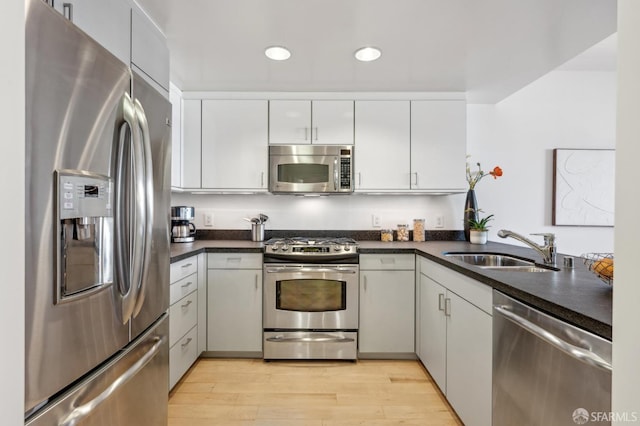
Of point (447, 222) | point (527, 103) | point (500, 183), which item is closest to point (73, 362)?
point (447, 222)

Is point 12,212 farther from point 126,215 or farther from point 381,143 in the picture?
point 381,143

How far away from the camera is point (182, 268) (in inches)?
86.9

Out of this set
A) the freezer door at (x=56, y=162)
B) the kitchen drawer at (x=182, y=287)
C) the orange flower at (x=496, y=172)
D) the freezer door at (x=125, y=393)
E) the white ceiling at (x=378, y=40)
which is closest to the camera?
the freezer door at (x=56, y=162)

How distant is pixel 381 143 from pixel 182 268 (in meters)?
1.88

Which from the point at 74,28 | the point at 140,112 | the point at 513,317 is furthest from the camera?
the point at 513,317

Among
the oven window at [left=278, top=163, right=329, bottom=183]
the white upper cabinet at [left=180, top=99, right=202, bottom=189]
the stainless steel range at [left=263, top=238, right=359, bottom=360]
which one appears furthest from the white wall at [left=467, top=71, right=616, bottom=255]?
the white upper cabinet at [left=180, top=99, right=202, bottom=189]

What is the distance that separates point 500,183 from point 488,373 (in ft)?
7.20

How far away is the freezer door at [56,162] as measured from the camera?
0.73 metres

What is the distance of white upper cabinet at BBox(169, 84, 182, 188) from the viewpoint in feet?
8.82

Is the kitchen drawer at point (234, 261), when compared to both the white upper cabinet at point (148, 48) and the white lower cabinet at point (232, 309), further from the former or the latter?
the white upper cabinet at point (148, 48)

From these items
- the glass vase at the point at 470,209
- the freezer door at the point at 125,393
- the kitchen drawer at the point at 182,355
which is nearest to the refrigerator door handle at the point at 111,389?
the freezer door at the point at 125,393

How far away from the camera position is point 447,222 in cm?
318

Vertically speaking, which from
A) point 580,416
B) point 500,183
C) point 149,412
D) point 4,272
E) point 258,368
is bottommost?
point 258,368

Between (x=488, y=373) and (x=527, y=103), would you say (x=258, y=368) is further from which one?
(x=527, y=103)
